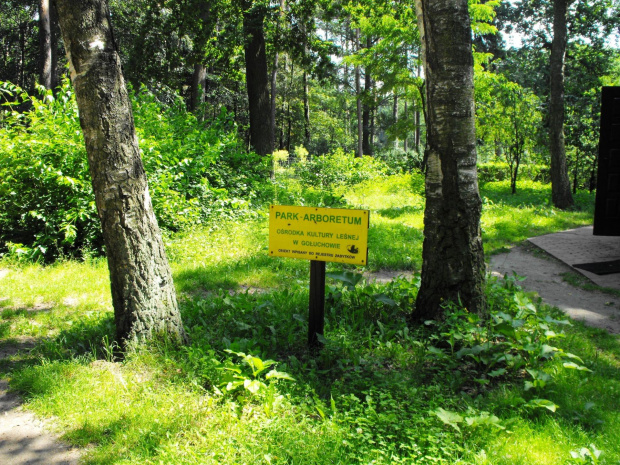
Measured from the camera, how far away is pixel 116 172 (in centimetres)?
367

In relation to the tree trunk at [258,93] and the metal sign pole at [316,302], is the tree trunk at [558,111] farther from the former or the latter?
the metal sign pole at [316,302]

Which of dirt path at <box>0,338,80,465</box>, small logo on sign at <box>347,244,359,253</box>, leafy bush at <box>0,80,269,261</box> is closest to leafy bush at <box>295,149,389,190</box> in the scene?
leafy bush at <box>0,80,269,261</box>

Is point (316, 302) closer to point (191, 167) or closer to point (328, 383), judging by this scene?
point (328, 383)

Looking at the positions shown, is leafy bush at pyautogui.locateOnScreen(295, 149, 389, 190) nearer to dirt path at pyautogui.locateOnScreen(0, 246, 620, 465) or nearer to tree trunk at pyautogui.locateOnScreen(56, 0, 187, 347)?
dirt path at pyautogui.locateOnScreen(0, 246, 620, 465)

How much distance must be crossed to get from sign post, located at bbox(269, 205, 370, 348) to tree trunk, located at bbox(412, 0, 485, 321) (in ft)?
3.21

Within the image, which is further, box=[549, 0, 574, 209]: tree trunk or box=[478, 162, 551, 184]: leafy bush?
box=[478, 162, 551, 184]: leafy bush

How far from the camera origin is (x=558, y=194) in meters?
13.8

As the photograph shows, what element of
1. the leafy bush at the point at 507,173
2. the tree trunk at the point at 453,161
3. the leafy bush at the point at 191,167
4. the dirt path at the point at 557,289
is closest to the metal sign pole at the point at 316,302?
the tree trunk at the point at 453,161

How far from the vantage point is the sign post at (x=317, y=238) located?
3828 mm

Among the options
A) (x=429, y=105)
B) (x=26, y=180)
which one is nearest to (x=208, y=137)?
(x=26, y=180)

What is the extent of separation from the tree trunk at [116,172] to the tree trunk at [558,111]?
13258 millimetres

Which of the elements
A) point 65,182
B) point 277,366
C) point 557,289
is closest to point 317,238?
point 277,366

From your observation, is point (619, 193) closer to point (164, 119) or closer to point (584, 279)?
point (584, 279)

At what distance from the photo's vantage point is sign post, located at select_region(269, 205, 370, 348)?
383cm
